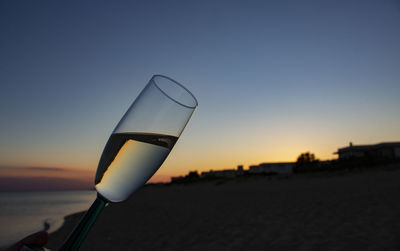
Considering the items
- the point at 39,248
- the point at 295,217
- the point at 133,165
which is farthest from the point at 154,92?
the point at 295,217

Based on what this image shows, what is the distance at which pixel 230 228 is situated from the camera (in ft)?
27.1

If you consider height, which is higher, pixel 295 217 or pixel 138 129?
pixel 138 129

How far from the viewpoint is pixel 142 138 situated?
811 mm

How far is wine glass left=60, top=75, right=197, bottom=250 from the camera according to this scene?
0.75 metres

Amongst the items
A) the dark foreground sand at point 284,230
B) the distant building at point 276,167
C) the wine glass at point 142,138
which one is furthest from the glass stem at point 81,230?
the distant building at point 276,167

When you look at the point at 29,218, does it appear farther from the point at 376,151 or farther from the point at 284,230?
the point at 376,151

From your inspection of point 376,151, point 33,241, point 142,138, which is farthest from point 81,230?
point 376,151

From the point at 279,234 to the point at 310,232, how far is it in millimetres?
690

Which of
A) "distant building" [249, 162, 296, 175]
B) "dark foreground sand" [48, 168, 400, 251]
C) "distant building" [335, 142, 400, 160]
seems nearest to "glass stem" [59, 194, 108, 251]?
"dark foreground sand" [48, 168, 400, 251]

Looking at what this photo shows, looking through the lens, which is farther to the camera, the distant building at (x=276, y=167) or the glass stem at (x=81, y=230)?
the distant building at (x=276, y=167)

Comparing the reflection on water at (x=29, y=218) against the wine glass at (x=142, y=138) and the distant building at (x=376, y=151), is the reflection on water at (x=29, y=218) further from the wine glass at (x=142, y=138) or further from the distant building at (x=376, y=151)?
the distant building at (x=376, y=151)

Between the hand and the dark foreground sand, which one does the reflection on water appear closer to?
the hand

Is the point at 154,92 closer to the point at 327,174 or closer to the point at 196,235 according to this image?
the point at 196,235

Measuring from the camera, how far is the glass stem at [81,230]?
634mm
